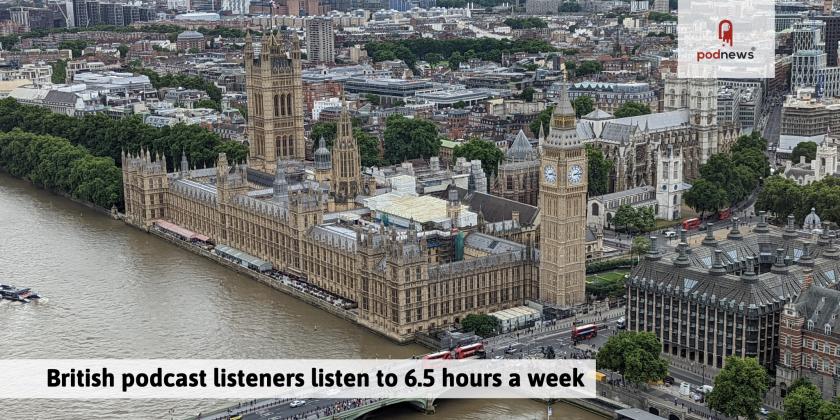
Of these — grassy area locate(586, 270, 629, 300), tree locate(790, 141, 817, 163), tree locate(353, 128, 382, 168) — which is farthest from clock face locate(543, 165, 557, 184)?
tree locate(790, 141, 817, 163)

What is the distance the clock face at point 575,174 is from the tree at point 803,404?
25.0m

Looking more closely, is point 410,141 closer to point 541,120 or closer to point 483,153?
point 483,153

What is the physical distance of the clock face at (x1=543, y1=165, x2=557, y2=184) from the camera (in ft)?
266

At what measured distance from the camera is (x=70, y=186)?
124 metres

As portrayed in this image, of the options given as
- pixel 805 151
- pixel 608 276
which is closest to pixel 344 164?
pixel 608 276

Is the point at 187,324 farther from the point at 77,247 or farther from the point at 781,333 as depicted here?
the point at 781,333

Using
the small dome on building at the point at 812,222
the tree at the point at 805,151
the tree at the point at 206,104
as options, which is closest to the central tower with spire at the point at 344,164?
the small dome on building at the point at 812,222

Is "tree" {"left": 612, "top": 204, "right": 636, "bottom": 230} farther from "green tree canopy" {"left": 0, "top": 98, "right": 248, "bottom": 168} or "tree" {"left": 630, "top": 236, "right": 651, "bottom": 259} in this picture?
"green tree canopy" {"left": 0, "top": 98, "right": 248, "bottom": 168}

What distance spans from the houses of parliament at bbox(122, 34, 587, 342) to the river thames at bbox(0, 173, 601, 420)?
10.7ft

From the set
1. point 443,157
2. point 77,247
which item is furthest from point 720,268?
point 443,157

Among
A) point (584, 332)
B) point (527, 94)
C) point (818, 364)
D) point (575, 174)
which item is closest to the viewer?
point (818, 364)

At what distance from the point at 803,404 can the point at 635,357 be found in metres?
10.7

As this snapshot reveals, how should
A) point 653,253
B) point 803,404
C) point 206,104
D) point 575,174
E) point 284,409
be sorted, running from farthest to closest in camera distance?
point 206,104 → point 575,174 → point 653,253 → point 284,409 → point 803,404

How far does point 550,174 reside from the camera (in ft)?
267
